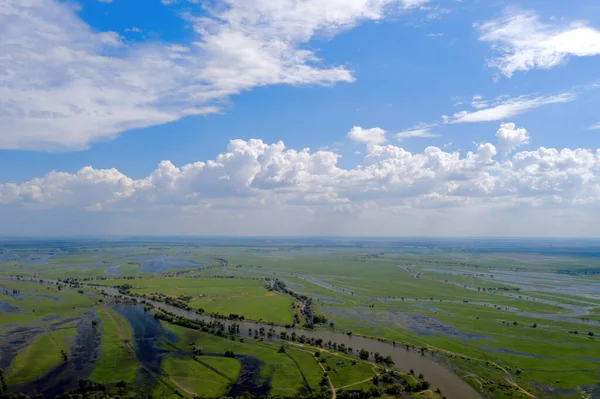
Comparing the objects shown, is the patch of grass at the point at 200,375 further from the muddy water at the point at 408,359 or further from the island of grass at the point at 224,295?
the island of grass at the point at 224,295

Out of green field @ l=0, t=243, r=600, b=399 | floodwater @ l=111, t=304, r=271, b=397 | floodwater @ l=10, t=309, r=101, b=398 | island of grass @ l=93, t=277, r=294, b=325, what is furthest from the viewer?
island of grass @ l=93, t=277, r=294, b=325

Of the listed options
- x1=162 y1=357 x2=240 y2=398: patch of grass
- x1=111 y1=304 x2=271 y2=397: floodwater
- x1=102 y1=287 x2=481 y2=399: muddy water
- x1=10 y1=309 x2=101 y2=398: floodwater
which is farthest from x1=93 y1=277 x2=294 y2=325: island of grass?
x1=10 y1=309 x2=101 y2=398: floodwater

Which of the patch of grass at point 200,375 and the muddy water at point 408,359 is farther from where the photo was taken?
the muddy water at point 408,359

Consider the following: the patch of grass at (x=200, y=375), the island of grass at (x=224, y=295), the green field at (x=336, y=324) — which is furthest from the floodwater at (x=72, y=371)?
the island of grass at (x=224, y=295)

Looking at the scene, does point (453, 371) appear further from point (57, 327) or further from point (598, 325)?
point (57, 327)

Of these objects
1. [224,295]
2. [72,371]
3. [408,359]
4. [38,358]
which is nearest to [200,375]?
[72,371]

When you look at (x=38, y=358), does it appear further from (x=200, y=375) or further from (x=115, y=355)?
(x=200, y=375)

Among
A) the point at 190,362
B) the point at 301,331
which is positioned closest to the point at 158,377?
the point at 190,362

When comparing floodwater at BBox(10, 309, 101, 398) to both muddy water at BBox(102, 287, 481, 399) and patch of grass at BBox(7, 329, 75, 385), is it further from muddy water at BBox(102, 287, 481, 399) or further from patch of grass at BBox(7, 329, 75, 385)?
muddy water at BBox(102, 287, 481, 399)

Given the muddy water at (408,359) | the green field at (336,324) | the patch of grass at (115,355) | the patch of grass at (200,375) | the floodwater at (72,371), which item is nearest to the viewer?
the floodwater at (72,371)

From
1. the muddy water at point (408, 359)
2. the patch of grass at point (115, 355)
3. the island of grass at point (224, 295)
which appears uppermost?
the island of grass at point (224, 295)
